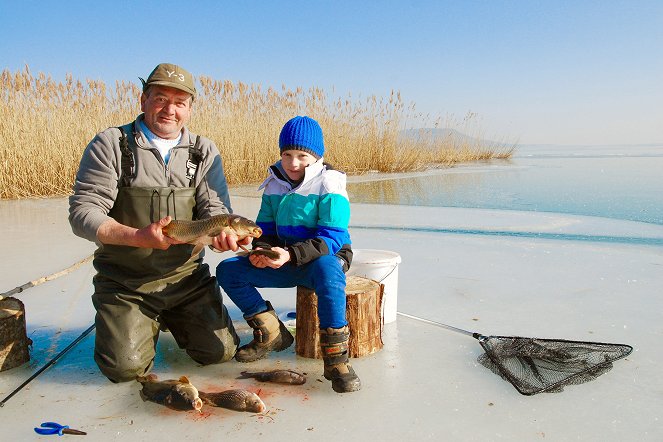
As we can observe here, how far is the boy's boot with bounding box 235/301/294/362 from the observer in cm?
306

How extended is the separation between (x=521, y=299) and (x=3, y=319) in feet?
10.5

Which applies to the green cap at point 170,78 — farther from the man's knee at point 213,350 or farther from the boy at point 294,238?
the man's knee at point 213,350

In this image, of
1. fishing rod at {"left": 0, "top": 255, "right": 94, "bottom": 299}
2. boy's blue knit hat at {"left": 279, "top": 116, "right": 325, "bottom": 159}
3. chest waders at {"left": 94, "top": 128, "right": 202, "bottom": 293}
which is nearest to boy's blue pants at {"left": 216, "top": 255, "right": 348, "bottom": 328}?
chest waders at {"left": 94, "top": 128, "right": 202, "bottom": 293}

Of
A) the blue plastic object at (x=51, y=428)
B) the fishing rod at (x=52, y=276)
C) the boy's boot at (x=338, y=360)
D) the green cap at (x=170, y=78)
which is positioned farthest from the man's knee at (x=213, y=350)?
the fishing rod at (x=52, y=276)

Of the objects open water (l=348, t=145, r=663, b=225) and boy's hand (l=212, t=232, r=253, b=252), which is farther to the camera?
open water (l=348, t=145, r=663, b=225)

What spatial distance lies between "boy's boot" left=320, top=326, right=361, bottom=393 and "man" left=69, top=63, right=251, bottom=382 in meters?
0.61

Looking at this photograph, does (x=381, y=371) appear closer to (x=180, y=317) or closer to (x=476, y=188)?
(x=180, y=317)

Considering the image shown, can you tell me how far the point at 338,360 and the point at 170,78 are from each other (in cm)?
168

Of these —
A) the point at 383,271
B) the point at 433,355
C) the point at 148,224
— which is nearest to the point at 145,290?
the point at 148,224

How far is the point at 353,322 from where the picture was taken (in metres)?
3.07

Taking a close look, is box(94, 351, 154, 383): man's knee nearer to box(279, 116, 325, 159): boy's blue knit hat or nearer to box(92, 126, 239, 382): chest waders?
box(92, 126, 239, 382): chest waders

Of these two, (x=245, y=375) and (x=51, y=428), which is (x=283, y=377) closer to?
(x=245, y=375)

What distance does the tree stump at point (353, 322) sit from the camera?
308 centimetres

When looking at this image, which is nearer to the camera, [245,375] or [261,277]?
[245,375]
